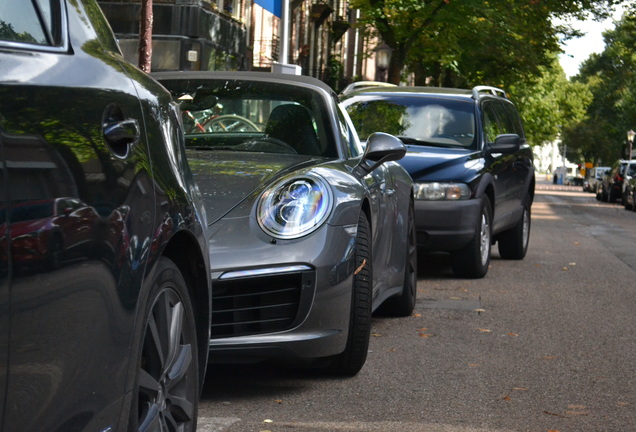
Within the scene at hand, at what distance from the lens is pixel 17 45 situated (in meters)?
2.63

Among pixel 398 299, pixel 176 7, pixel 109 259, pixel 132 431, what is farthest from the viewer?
pixel 176 7

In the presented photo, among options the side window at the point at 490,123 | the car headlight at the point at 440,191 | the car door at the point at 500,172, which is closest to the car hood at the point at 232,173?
the car headlight at the point at 440,191

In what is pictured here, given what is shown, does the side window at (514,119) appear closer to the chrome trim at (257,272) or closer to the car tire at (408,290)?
the car tire at (408,290)

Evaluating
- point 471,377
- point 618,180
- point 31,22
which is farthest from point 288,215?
point 618,180

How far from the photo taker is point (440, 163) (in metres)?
11.0

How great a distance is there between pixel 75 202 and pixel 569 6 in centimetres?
3403

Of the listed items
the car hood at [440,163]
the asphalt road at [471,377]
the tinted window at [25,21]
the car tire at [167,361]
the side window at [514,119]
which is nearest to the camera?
the tinted window at [25,21]

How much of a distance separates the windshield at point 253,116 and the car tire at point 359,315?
92cm

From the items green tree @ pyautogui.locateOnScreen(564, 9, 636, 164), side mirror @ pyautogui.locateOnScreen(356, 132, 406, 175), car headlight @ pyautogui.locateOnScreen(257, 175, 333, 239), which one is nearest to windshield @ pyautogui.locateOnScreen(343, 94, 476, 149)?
side mirror @ pyautogui.locateOnScreen(356, 132, 406, 175)

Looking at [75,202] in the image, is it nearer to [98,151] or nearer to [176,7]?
[98,151]

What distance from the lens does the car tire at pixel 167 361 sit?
3320 mm

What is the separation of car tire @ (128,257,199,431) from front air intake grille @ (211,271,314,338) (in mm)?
1569

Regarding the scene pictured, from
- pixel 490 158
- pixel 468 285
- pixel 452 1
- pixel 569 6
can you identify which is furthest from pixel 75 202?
pixel 569 6

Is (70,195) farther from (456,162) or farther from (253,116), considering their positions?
(456,162)
